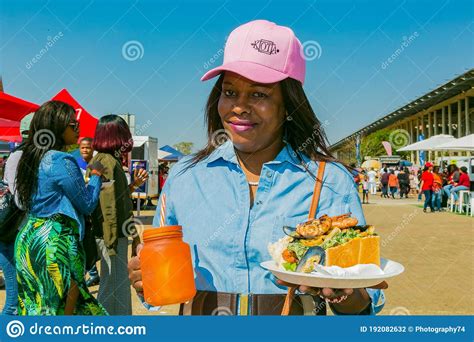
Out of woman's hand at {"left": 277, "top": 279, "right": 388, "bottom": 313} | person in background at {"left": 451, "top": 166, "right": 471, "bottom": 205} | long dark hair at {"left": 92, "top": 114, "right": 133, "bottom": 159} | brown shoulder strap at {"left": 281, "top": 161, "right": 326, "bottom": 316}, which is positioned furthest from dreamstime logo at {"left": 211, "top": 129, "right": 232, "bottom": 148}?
person in background at {"left": 451, "top": 166, "right": 471, "bottom": 205}

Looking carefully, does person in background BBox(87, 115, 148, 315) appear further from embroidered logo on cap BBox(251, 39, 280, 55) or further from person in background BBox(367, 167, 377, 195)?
person in background BBox(367, 167, 377, 195)

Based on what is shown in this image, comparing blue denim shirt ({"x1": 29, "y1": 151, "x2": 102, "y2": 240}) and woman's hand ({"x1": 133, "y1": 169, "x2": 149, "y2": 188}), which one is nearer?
blue denim shirt ({"x1": 29, "y1": 151, "x2": 102, "y2": 240})

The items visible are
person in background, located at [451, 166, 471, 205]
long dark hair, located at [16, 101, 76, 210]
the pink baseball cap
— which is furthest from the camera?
person in background, located at [451, 166, 471, 205]

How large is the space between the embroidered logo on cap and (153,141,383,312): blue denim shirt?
1.11ft

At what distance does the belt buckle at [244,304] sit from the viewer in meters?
1.98

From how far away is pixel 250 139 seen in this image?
6.72 ft

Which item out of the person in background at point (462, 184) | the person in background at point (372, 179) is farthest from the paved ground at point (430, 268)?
the person in background at point (372, 179)

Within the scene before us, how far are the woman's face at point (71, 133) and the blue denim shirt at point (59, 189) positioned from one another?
17cm

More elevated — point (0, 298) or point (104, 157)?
point (104, 157)

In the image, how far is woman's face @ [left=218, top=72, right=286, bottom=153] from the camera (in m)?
2.02

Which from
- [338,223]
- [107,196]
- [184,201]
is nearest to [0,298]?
[107,196]
